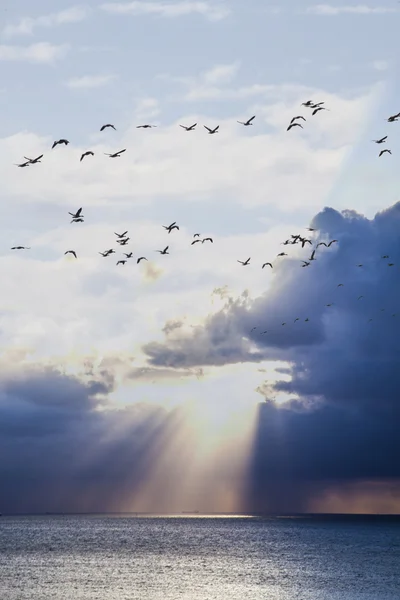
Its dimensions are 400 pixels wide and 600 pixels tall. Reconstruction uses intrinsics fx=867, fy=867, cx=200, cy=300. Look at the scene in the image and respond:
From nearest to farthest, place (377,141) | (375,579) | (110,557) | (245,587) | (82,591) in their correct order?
1. (377,141)
2. (82,591)
3. (245,587)
4. (375,579)
5. (110,557)

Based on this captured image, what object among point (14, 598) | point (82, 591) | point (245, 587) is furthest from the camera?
point (245, 587)

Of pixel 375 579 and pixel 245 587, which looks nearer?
pixel 245 587

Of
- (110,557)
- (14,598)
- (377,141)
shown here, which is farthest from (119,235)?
(110,557)

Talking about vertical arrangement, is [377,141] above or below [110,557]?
above

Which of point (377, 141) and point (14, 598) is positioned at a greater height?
point (377, 141)

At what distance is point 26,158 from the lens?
77.6m

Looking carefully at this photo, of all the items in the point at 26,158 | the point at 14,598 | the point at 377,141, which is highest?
the point at 377,141

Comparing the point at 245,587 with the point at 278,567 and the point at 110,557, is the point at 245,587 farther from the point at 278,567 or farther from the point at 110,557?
the point at 110,557

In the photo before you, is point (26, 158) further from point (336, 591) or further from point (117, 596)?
point (336, 591)

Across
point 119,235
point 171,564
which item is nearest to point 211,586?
point 171,564

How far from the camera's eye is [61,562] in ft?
576

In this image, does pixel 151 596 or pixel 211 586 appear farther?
pixel 211 586

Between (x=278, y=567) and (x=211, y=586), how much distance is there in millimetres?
40491

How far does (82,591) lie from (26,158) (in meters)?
72.1
